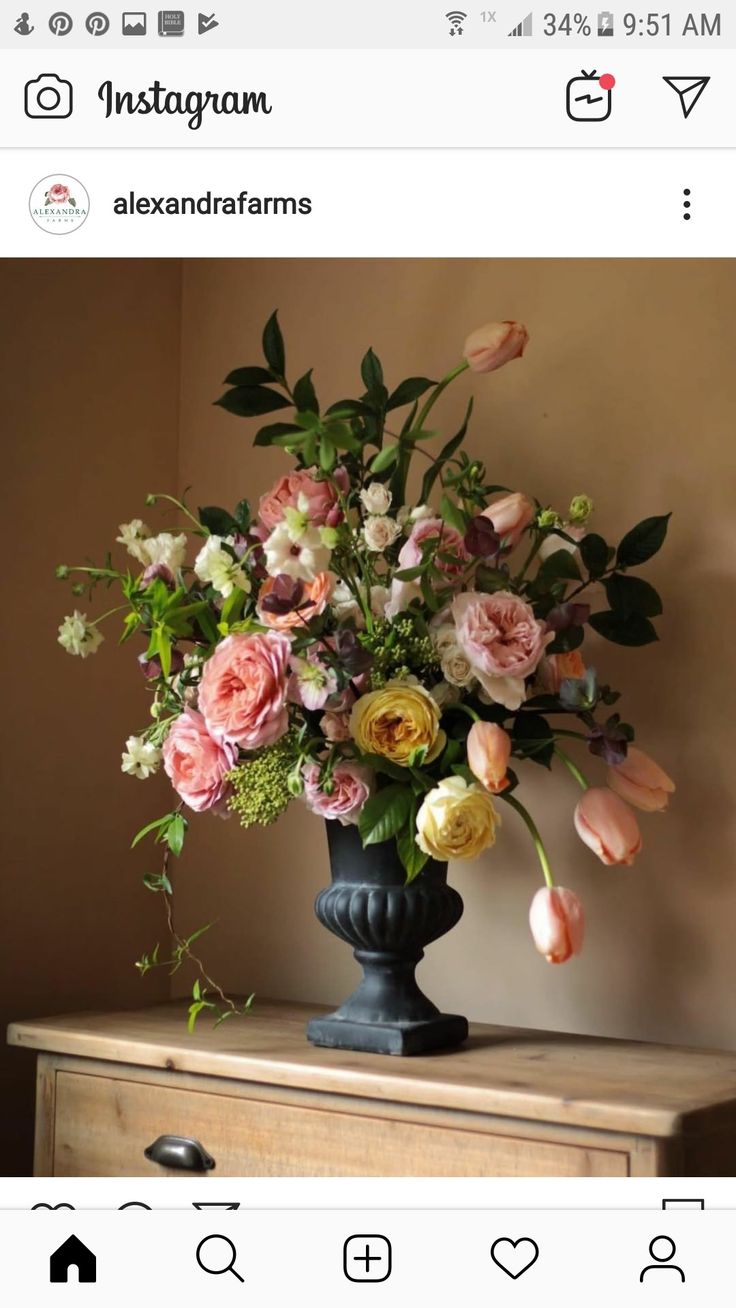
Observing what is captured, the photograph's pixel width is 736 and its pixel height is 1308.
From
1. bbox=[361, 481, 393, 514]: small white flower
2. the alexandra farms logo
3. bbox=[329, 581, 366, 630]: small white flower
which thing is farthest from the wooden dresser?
the alexandra farms logo

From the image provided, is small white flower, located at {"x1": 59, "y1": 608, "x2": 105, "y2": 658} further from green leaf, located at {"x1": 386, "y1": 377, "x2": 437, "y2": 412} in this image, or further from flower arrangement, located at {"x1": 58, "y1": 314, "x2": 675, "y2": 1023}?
green leaf, located at {"x1": 386, "y1": 377, "x2": 437, "y2": 412}

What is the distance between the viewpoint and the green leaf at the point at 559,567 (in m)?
1.40

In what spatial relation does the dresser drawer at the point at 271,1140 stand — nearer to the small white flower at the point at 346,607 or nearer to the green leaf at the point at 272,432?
the small white flower at the point at 346,607

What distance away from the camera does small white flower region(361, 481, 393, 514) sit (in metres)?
1.33

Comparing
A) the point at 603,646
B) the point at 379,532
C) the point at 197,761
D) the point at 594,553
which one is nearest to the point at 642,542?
the point at 594,553

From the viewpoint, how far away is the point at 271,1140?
131cm

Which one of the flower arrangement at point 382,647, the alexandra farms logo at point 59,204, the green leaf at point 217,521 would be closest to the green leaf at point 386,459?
the flower arrangement at point 382,647

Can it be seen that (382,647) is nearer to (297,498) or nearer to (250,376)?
(297,498)

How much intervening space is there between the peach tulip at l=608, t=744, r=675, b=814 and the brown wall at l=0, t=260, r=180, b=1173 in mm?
737

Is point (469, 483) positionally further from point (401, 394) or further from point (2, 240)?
point (2, 240)
